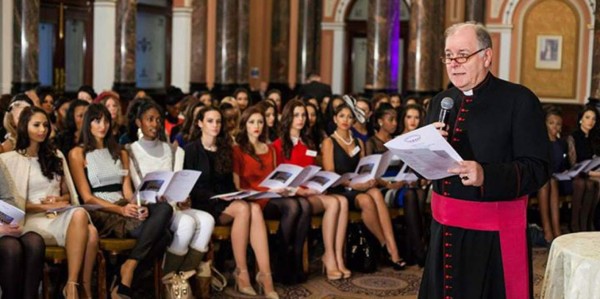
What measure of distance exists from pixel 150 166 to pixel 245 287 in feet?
3.77

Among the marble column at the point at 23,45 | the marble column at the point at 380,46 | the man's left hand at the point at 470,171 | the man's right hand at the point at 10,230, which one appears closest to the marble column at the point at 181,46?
the marble column at the point at 380,46

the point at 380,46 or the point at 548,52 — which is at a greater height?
the point at 548,52

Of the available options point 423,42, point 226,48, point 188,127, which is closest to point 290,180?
point 188,127

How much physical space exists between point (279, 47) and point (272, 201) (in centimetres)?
1219

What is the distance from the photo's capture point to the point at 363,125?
9.53 metres

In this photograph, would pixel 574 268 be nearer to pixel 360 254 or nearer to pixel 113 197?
pixel 113 197

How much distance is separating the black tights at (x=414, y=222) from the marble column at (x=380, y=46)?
604 centimetres

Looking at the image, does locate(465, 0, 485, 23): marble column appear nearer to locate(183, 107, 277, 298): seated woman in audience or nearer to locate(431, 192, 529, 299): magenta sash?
locate(183, 107, 277, 298): seated woman in audience

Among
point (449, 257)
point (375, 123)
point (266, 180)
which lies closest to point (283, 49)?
point (375, 123)

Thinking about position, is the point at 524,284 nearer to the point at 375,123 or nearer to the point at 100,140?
the point at 100,140

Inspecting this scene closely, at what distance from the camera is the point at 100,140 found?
21.6 feet

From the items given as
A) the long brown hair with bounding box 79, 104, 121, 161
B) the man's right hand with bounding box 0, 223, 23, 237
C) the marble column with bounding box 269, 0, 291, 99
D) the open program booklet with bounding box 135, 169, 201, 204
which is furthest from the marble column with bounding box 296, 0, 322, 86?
the man's right hand with bounding box 0, 223, 23, 237

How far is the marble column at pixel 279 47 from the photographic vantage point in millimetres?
19156

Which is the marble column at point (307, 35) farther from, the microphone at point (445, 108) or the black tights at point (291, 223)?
the microphone at point (445, 108)
